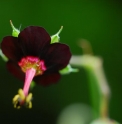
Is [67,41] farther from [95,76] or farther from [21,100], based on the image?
[21,100]

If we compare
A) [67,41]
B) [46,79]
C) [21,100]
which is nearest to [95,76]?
[46,79]

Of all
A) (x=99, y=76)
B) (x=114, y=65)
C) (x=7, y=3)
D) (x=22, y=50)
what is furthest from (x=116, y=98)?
(x=22, y=50)

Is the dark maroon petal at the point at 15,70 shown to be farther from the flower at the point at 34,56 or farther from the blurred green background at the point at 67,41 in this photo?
the blurred green background at the point at 67,41

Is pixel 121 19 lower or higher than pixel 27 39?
lower

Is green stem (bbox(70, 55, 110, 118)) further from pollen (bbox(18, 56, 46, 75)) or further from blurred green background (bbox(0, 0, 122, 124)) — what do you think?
blurred green background (bbox(0, 0, 122, 124))

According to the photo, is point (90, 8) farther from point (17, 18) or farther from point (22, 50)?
point (22, 50)
